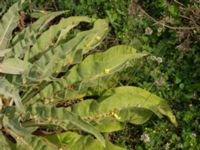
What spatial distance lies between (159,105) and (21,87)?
0.98 m

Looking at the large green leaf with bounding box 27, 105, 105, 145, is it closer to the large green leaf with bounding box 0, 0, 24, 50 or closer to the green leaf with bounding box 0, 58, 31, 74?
the green leaf with bounding box 0, 58, 31, 74

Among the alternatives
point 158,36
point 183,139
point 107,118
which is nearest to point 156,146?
point 183,139

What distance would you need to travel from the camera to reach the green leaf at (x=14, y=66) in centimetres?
294

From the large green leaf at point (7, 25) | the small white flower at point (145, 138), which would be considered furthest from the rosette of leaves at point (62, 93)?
the small white flower at point (145, 138)

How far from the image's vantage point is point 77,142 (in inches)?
130

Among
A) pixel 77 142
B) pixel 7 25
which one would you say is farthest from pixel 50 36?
pixel 77 142

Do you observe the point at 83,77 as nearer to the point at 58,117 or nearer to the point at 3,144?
the point at 58,117

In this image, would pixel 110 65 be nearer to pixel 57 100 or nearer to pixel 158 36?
pixel 57 100

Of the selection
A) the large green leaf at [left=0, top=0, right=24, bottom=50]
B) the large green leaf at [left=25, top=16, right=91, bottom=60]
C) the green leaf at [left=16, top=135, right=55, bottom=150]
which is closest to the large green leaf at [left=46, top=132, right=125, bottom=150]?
the green leaf at [left=16, top=135, right=55, bottom=150]

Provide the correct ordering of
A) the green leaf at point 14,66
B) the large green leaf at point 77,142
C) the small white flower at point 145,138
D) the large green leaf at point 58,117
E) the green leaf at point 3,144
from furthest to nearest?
the small white flower at point 145,138, the large green leaf at point 77,142, the green leaf at point 3,144, the green leaf at point 14,66, the large green leaf at point 58,117

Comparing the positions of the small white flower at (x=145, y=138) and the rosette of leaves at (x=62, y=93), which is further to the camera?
the small white flower at (x=145, y=138)

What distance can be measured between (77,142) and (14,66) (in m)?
0.72

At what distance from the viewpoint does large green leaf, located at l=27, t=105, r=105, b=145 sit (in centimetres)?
284

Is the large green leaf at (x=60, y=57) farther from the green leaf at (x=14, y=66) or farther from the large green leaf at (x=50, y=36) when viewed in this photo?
the large green leaf at (x=50, y=36)
